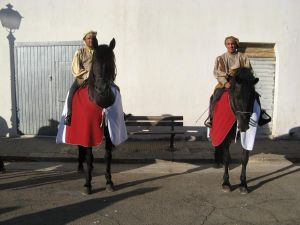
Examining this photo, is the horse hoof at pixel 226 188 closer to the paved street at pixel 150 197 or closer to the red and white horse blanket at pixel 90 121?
the paved street at pixel 150 197

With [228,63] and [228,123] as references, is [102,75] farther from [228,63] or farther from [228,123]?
[228,63]

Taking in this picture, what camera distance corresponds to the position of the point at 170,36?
964 centimetres

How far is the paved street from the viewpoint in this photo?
4965 millimetres

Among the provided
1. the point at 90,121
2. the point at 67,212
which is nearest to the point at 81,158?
the point at 90,121

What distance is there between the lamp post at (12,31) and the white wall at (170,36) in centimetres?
11

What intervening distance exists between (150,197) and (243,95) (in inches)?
81.6

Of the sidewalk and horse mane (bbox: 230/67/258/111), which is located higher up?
horse mane (bbox: 230/67/258/111)

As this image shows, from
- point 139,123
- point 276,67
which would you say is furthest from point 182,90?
point 276,67

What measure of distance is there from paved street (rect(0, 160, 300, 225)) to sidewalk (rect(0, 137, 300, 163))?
415mm

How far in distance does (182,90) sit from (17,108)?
444cm

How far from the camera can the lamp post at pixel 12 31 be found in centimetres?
962

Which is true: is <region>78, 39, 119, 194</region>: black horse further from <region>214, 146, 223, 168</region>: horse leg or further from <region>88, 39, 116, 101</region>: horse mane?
<region>214, 146, 223, 168</region>: horse leg

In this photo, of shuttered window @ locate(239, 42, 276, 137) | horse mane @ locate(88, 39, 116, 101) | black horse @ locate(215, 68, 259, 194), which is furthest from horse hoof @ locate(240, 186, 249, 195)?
shuttered window @ locate(239, 42, 276, 137)

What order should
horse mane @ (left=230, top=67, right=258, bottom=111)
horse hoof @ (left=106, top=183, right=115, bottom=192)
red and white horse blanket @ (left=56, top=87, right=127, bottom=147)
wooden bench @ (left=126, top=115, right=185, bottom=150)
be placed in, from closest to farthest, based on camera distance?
horse mane @ (left=230, top=67, right=258, bottom=111) → red and white horse blanket @ (left=56, top=87, right=127, bottom=147) → horse hoof @ (left=106, top=183, right=115, bottom=192) → wooden bench @ (left=126, top=115, right=185, bottom=150)
